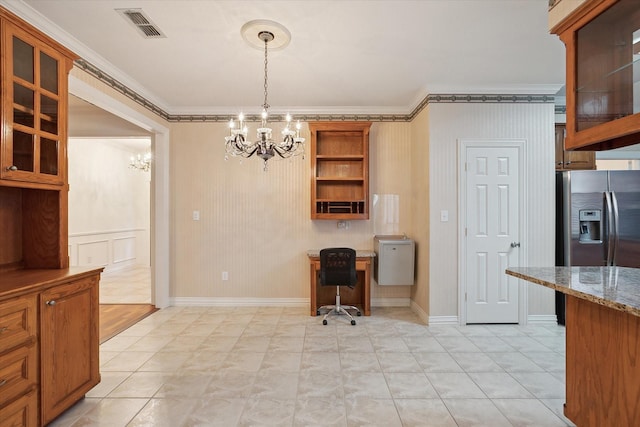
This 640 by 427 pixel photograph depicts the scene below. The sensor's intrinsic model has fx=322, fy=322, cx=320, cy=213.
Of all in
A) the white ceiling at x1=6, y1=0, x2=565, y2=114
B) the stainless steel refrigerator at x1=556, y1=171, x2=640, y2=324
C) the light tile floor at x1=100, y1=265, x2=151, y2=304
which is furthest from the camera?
the light tile floor at x1=100, y1=265, x2=151, y2=304

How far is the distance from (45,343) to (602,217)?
498 cm

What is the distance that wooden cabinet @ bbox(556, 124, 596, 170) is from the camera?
4105 mm

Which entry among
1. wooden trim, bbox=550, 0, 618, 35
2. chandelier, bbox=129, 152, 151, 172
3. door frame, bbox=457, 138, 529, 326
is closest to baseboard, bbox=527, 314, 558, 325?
door frame, bbox=457, 138, 529, 326

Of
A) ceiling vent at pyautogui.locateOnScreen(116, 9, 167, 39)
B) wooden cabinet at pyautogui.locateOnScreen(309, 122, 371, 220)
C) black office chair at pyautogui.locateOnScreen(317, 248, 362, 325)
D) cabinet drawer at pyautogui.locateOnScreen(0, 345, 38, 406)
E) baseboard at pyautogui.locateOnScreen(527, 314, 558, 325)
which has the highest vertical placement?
ceiling vent at pyautogui.locateOnScreen(116, 9, 167, 39)

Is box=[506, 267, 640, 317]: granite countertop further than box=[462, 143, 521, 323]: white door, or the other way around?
box=[462, 143, 521, 323]: white door

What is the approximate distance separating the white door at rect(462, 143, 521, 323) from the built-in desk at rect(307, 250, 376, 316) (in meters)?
1.16

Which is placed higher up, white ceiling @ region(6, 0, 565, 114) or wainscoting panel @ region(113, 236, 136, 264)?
white ceiling @ region(6, 0, 565, 114)

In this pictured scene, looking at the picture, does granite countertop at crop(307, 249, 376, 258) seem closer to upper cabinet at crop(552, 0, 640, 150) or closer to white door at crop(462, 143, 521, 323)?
white door at crop(462, 143, 521, 323)

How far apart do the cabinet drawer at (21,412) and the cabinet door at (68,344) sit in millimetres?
51

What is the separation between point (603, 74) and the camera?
172cm

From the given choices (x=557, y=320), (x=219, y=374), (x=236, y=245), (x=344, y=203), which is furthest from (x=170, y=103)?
(x=557, y=320)

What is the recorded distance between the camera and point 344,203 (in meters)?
4.50

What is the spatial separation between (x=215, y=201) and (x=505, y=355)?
3.89 meters

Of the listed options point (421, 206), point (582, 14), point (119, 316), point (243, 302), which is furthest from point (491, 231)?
point (119, 316)
